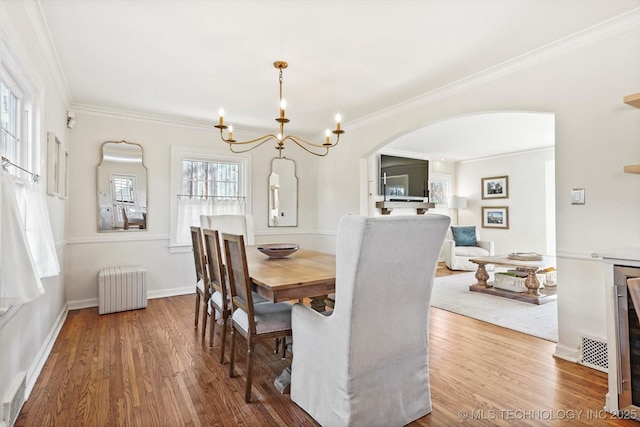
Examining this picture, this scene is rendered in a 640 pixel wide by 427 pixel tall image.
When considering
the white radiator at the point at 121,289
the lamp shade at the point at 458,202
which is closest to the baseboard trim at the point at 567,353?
the white radiator at the point at 121,289

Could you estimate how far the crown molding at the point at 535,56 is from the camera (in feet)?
7.50

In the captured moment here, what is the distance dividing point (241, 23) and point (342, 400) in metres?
2.40

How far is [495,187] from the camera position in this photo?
7383 millimetres

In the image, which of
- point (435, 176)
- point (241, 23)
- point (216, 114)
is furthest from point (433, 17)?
point (435, 176)

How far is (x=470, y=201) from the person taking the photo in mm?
7883

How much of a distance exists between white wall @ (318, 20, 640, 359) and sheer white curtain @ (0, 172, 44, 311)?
11.0 ft

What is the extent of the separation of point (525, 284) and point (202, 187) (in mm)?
4606

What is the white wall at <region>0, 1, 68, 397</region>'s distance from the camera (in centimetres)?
179

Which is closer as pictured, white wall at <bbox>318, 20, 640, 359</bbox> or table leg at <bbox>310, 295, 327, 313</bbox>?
white wall at <bbox>318, 20, 640, 359</bbox>

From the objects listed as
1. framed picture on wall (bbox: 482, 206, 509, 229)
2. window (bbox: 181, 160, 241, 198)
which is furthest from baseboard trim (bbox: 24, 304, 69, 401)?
framed picture on wall (bbox: 482, 206, 509, 229)

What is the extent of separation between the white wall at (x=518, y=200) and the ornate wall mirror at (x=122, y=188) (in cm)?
678

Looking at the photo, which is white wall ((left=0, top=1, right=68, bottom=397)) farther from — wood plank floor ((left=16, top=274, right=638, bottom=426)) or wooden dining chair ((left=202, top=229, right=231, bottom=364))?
wooden dining chair ((left=202, top=229, right=231, bottom=364))

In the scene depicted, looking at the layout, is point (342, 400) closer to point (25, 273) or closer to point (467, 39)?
point (25, 273)

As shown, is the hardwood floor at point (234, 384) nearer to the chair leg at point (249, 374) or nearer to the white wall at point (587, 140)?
the chair leg at point (249, 374)
